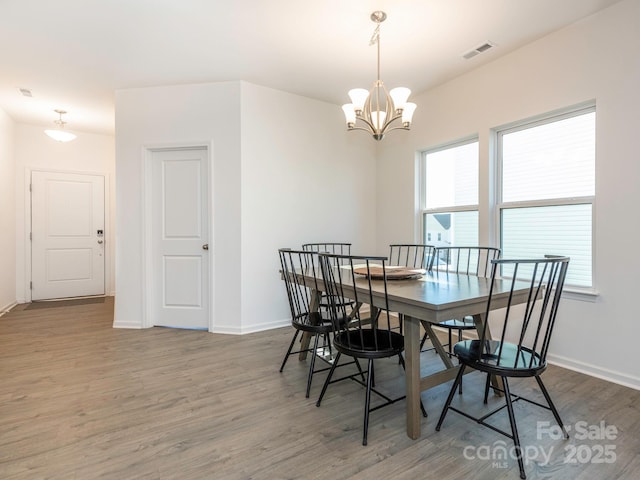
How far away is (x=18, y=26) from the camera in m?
2.56

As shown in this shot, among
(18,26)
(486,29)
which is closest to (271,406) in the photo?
(486,29)

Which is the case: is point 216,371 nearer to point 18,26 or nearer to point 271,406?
point 271,406

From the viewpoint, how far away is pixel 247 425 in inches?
72.5

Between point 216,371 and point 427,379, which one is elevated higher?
point 427,379

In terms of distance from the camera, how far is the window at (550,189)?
8.46 feet

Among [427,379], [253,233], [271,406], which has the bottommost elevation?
[271,406]

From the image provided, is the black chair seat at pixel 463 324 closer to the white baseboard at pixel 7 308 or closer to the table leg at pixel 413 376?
the table leg at pixel 413 376

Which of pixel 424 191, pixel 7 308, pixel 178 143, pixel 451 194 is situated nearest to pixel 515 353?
pixel 451 194

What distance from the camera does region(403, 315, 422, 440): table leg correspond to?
1.71 metres

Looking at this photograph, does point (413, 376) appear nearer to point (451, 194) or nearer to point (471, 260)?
point (471, 260)

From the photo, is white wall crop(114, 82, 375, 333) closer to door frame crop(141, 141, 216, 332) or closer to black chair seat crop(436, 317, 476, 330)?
door frame crop(141, 141, 216, 332)

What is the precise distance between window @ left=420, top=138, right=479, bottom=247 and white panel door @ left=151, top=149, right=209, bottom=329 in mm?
2503

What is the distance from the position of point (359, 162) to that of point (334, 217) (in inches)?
32.3

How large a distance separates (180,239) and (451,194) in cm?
298
